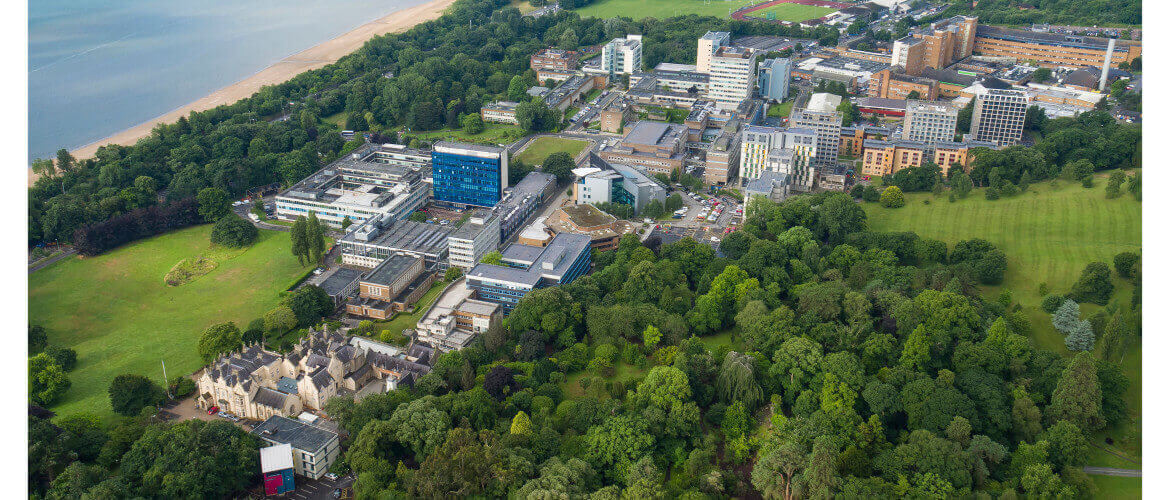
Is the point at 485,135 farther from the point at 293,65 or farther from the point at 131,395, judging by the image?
the point at 131,395

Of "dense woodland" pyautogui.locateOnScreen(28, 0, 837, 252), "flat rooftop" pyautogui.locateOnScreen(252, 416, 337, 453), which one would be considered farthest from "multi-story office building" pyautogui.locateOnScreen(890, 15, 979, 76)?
"flat rooftop" pyautogui.locateOnScreen(252, 416, 337, 453)

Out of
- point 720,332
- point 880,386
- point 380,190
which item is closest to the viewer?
point 880,386

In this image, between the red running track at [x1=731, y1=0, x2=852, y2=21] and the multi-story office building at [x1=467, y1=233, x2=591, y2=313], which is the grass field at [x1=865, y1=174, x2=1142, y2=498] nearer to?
the multi-story office building at [x1=467, y1=233, x2=591, y2=313]

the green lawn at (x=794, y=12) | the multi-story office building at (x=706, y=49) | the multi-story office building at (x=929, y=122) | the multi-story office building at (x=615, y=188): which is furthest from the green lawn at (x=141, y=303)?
the green lawn at (x=794, y=12)

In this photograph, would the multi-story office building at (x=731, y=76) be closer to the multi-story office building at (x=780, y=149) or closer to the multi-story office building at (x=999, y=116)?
the multi-story office building at (x=780, y=149)

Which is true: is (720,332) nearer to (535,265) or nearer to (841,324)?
(841,324)

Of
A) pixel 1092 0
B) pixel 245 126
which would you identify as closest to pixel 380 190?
pixel 245 126

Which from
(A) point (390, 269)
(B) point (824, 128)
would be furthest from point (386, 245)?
(B) point (824, 128)
